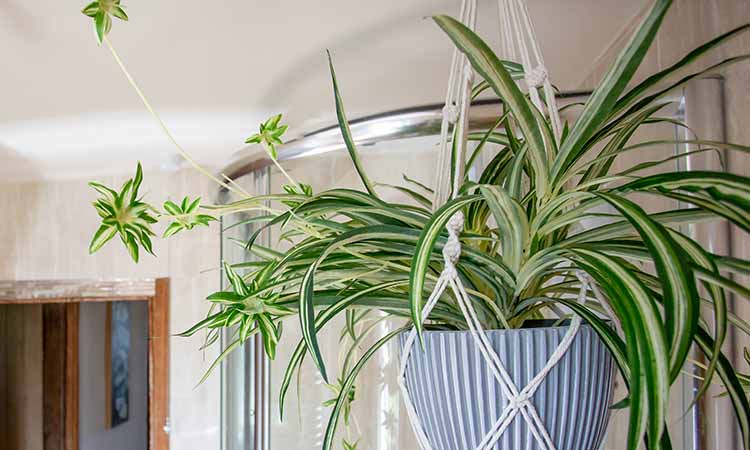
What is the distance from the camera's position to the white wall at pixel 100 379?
178 inches

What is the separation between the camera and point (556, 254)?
51cm

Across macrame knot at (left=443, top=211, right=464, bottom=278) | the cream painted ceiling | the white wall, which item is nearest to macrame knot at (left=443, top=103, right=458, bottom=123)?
macrame knot at (left=443, top=211, right=464, bottom=278)

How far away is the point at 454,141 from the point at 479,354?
0.59 ft

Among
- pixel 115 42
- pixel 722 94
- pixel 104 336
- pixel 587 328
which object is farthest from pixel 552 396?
pixel 104 336

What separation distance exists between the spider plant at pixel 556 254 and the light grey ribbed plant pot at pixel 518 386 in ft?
0.09


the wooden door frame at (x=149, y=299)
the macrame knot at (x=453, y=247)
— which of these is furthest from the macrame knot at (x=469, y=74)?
the wooden door frame at (x=149, y=299)

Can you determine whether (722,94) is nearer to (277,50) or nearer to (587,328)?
(587,328)

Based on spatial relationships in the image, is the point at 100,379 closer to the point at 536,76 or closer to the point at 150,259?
the point at 150,259

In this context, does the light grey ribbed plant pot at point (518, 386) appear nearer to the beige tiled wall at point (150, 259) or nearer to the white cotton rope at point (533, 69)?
the white cotton rope at point (533, 69)

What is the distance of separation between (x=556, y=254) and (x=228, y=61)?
1.66 m

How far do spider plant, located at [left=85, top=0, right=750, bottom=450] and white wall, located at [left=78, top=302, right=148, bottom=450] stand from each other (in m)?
4.27

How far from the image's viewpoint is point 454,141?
0.60 metres

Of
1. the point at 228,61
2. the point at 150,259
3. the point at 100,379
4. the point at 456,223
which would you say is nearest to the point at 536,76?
the point at 456,223

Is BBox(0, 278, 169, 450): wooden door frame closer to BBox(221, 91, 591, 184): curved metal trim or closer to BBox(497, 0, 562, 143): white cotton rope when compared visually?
BBox(221, 91, 591, 184): curved metal trim
